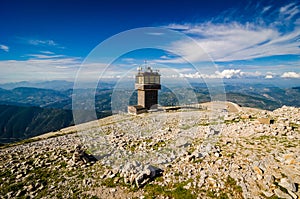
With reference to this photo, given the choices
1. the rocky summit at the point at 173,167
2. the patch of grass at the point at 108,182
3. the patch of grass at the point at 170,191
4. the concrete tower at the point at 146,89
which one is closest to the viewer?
the patch of grass at the point at 170,191

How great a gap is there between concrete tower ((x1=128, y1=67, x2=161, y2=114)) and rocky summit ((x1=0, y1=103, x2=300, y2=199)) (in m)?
15.5

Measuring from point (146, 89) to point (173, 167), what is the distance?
2073 cm

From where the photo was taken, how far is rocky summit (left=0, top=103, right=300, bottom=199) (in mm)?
8023

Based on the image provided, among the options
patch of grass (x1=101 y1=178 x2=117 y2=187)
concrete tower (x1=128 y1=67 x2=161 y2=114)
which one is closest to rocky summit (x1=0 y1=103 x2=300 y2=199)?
patch of grass (x1=101 y1=178 x2=117 y2=187)

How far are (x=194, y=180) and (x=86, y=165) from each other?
6.57m

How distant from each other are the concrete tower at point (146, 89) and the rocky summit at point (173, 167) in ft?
50.8

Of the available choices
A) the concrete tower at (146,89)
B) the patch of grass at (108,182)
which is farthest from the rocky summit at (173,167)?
the concrete tower at (146,89)

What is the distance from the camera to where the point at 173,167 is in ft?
33.2

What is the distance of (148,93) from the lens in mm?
30641

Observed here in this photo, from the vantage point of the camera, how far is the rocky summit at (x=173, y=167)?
26.3 feet

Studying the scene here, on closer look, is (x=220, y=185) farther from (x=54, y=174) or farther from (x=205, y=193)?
(x=54, y=174)

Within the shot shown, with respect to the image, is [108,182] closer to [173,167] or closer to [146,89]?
[173,167]

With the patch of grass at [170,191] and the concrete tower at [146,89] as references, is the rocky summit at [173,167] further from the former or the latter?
the concrete tower at [146,89]

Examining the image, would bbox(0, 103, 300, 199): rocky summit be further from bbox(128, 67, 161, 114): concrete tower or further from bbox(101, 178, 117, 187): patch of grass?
bbox(128, 67, 161, 114): concrete tower
